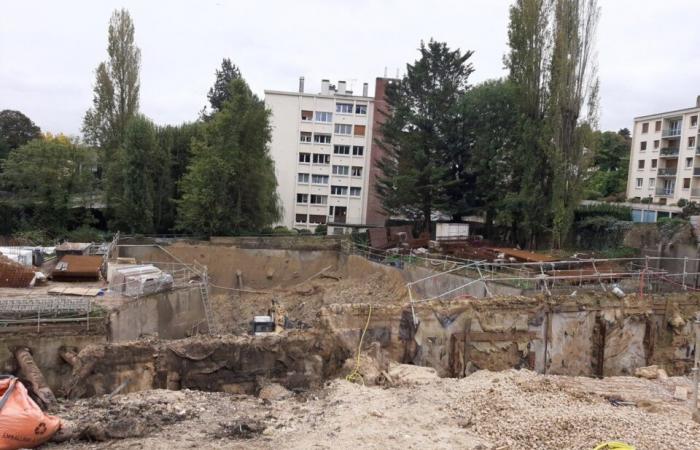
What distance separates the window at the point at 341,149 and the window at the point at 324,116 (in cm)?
255

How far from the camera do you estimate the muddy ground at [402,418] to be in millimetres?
8789

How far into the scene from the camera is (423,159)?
111 ft

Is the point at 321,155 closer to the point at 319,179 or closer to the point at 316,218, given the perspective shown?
the point at 319,179

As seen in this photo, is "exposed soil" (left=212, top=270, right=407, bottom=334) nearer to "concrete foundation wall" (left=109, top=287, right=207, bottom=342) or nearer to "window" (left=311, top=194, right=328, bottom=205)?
"concrete foundation wall" (left=109, top=287, right=207, bottom=342)

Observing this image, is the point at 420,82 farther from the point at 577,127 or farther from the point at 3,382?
the point at 3,382

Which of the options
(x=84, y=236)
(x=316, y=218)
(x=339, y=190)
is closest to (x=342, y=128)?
(x=339, y=190)

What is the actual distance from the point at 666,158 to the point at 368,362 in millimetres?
45314

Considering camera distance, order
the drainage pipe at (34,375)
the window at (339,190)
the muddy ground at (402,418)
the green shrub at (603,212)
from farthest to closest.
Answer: the window at (339,190) < the green shrub at (603,212) < the drainage pipe at (34,375) < the muddy ground at (402,418)

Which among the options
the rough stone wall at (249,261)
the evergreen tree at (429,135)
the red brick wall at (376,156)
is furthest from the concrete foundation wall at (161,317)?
the red brick wall at (376,156)

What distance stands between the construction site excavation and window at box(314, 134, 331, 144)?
80.3 ft

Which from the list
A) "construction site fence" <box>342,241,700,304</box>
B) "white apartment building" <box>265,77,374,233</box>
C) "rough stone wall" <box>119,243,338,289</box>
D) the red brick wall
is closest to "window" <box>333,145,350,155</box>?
"white apartment building" <box>265,77,374,233</box>

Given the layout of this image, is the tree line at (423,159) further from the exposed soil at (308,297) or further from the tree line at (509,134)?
the exposed soil at (308,297)

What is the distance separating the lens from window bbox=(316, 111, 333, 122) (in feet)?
155

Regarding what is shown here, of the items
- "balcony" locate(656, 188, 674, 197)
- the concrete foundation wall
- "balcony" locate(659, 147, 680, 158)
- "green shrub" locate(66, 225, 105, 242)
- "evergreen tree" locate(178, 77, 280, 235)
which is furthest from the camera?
"balcony" locate(656, 188, 674, 197)
